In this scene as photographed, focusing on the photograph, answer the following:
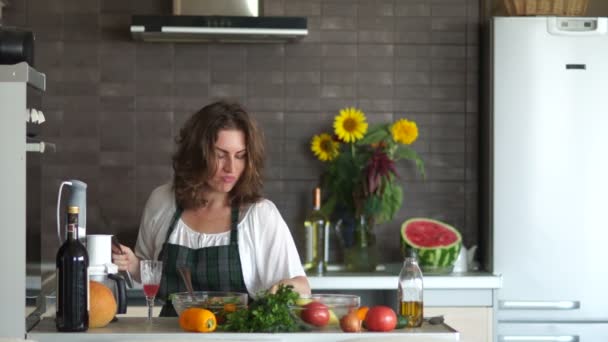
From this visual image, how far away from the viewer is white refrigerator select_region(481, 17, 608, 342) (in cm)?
444

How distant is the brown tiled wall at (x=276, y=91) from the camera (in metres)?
4.62

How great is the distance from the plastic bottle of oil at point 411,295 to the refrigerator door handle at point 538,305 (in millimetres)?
1884

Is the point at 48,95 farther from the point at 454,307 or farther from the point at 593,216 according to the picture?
the point at 593,216

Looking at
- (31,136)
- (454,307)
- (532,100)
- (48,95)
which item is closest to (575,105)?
(532,100)

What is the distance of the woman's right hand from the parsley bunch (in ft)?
1.73

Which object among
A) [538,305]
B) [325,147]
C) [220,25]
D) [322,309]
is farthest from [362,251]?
[322,309]

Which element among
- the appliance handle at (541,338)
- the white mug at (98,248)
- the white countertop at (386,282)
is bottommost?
the appliance handle at (541,338)

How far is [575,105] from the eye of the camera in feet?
14.7

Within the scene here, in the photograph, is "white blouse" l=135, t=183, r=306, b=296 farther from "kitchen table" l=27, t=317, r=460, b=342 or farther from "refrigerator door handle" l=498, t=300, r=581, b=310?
"refrigerator door handle" l=498, t=300, r=581, b=310

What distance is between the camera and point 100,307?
2523 mm

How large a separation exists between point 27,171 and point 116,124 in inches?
82.0

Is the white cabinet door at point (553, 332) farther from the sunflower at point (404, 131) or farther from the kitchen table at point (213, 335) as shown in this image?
the kitchen table at point (213, 335)

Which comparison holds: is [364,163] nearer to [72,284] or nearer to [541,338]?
[541,338]

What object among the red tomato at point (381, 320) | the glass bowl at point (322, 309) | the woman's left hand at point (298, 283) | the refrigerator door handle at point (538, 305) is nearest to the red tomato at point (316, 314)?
the glass bowl at point (322, 309)
